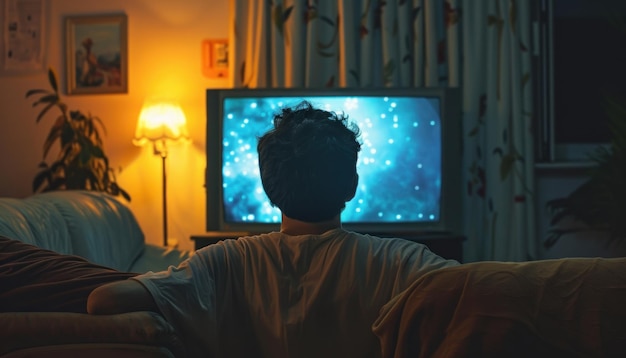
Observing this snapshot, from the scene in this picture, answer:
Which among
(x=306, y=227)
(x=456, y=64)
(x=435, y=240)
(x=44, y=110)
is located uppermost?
(x=456, y=64)

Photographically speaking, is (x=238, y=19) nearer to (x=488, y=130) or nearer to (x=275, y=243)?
(x=488, y=130)

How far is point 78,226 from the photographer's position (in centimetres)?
284

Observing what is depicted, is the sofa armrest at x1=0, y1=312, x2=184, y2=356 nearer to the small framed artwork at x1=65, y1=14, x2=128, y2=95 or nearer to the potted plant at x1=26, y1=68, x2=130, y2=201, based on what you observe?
the potted plant at x1=26, y1=68, x2=130, y2=201

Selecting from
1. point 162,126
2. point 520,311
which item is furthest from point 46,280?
point 162,126

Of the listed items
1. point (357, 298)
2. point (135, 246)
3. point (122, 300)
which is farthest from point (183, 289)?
point (135, 246)

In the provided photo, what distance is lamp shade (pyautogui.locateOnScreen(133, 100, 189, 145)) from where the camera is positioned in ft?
13.0

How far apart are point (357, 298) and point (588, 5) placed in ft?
11.0

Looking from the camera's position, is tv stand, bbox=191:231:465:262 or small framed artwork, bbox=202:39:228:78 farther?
small framed artwork, bbox=202:39:228:78

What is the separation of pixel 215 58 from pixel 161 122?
49cm

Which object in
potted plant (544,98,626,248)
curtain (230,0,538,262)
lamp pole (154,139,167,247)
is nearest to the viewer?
potted plant (544,98,626,248)

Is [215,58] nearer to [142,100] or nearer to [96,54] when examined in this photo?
[142,100]

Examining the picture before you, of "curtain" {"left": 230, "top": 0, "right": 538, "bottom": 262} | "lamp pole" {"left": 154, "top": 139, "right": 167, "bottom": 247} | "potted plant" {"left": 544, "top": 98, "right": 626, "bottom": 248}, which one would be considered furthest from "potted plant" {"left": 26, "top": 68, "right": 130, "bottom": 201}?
"potted plant" {"left": 544, "top": 98, "right": 626, "bottom": 248}

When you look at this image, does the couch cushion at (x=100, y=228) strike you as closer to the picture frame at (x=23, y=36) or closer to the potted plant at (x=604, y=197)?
the picture frame at (x=23, y=36)

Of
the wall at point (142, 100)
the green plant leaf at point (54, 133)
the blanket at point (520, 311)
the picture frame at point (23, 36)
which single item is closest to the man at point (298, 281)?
the blanket at point (520, 311)
